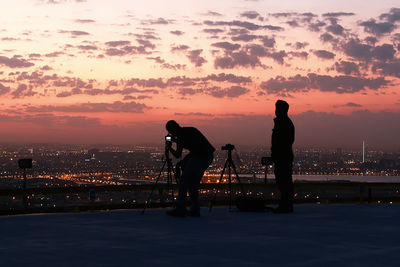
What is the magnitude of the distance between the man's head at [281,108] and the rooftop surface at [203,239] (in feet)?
6.05

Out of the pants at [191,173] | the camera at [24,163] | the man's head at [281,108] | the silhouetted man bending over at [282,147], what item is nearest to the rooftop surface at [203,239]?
the pants at [191,173]

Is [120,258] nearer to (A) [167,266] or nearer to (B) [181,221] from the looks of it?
(A) [167,266]

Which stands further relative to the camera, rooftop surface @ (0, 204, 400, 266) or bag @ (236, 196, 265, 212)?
bag @ (236, 196, 265, 212)

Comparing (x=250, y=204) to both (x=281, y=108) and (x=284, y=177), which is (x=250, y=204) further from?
(x=281, y=108)

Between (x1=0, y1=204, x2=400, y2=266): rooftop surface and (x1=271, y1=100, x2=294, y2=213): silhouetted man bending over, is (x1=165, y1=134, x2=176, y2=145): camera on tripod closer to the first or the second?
(x1=0, y1=204, x2=400, y2=266): rooftop surface

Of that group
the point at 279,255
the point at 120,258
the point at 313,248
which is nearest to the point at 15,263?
the point at 120,258

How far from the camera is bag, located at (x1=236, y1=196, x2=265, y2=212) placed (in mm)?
12375

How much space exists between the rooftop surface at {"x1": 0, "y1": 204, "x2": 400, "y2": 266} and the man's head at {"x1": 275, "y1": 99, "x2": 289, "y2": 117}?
1.84 metres

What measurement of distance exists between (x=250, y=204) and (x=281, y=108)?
6.53 feet

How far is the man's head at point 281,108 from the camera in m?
11.8

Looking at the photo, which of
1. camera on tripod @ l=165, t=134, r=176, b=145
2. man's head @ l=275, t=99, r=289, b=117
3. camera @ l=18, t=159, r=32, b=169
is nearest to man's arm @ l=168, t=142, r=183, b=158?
camera on tripod @ l=165, t=134, r=176, b=145

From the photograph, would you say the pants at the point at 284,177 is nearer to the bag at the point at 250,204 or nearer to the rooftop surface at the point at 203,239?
the rooftop surface at the point at 203,239

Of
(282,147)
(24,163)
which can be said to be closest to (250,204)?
(282,147)

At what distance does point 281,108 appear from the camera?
38.7 ft
